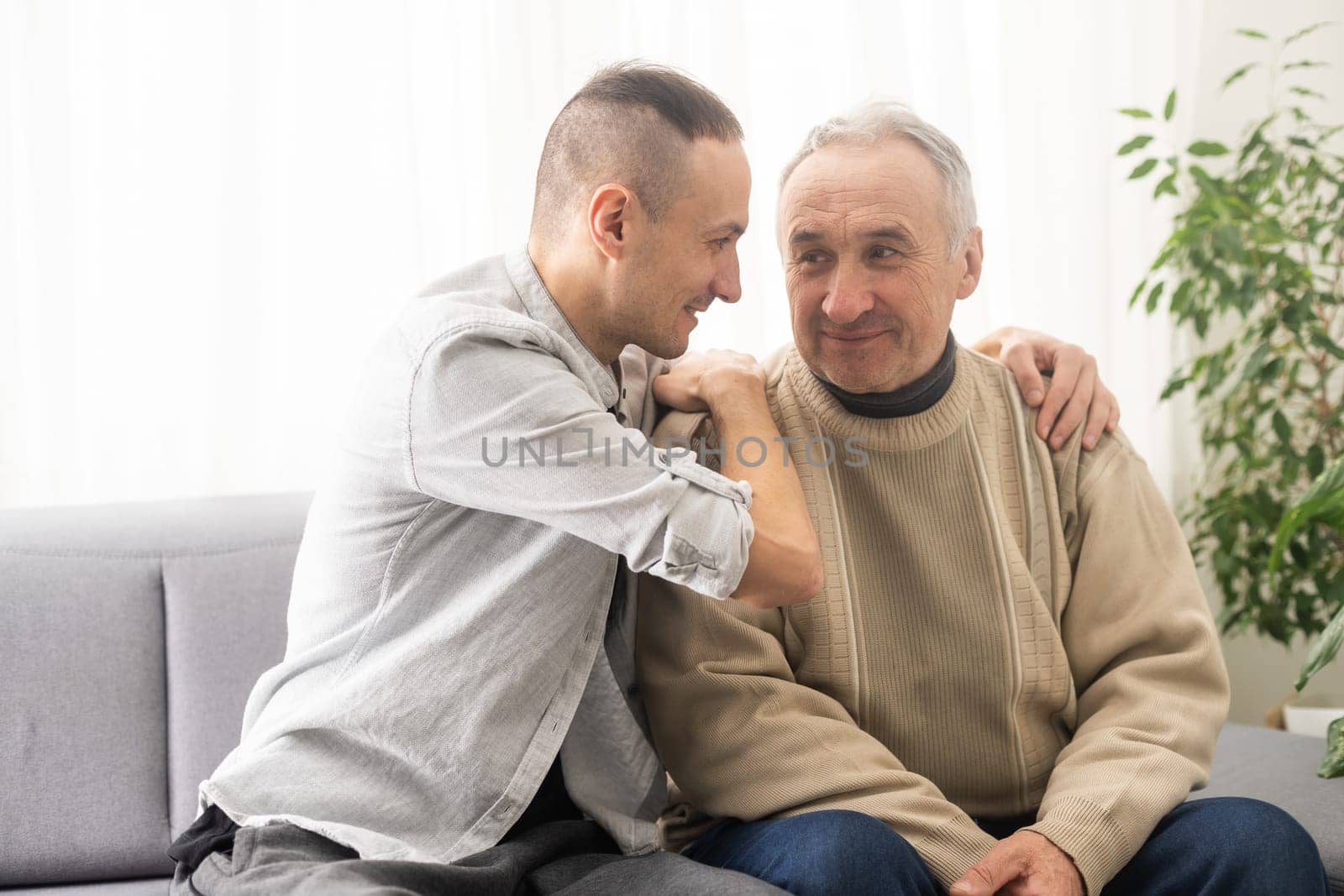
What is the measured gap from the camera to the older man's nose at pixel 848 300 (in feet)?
5.05

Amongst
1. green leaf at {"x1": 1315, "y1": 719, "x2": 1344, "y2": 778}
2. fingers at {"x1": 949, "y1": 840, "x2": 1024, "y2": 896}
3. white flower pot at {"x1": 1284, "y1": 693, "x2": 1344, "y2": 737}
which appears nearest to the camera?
fingers at {"x1": 949, "y1": 840, "x2": 1024, "y2": 896}

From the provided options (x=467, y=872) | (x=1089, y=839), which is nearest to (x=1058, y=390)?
(x=1089, y=839)

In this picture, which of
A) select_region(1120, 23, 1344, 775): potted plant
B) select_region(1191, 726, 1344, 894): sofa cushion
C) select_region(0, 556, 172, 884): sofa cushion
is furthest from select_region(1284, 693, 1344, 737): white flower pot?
select_region(0, 556, 172, 884): sofa cushion

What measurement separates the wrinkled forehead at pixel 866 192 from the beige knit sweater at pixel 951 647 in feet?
0.76

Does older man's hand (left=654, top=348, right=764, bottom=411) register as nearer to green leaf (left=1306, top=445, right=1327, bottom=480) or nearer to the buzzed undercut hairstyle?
the buzzed undercut hairstyle

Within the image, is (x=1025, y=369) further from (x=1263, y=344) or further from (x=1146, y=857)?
(x=1263, y=344)

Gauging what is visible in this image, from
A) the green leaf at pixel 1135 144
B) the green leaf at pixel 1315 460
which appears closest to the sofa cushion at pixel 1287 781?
the green leaf at pixel 1315 460

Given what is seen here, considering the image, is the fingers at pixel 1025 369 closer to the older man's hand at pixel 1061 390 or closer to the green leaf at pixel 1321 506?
the older man's hand at pixel 1061 390

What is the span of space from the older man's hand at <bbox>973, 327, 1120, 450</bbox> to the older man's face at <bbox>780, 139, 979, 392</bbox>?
0.58 feet

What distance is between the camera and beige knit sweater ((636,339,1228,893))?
4.76 feet

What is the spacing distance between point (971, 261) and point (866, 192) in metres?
0.23

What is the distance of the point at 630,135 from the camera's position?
137 cm

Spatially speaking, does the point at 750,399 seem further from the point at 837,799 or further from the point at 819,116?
the point at 819,116

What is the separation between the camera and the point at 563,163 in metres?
1.42
